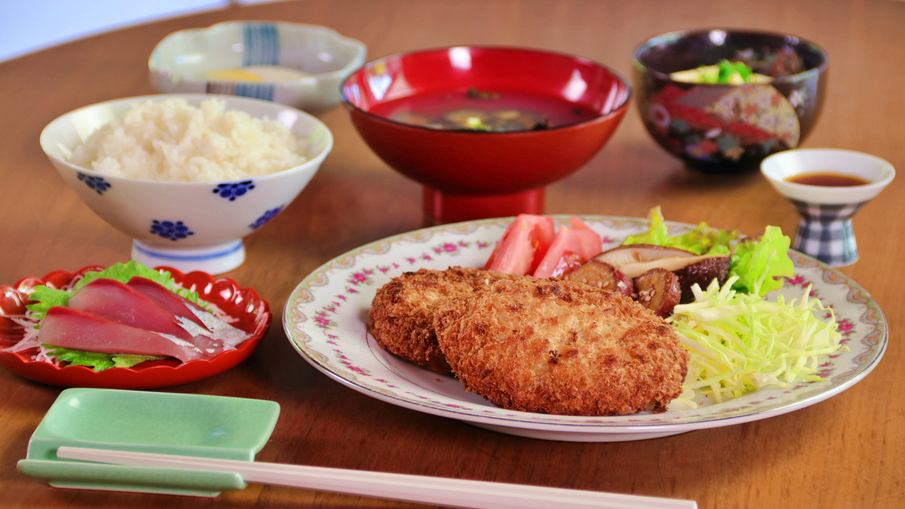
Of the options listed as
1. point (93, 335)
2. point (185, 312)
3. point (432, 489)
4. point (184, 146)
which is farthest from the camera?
point (184, 146)

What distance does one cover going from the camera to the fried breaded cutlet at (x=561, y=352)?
1.35 m

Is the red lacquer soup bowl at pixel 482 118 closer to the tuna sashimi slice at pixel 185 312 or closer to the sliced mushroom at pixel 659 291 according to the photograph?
the sliced mushroom at pixel 659 291

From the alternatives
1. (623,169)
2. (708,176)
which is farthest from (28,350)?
(708,176)

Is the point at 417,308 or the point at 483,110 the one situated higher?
the point at 483,110

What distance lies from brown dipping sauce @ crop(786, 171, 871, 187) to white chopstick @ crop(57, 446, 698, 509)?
4.69ft

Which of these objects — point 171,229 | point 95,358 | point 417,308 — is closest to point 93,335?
point 95,358

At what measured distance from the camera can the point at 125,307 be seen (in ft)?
Answer: 4.94

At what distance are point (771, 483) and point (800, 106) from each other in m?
1.53

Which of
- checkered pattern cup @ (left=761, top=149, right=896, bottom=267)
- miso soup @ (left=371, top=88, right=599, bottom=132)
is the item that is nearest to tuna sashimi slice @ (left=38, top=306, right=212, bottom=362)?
miso soup @ (left=371, top=88, right=599, bottom=132)

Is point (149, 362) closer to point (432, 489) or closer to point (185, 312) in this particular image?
point (185, 312)

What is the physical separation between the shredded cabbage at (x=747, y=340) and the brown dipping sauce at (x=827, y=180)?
0.60 meters

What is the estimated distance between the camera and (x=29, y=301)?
1680mm

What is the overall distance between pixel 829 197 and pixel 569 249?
721 mm

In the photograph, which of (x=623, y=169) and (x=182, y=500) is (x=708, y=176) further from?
(x=182, y=500)
